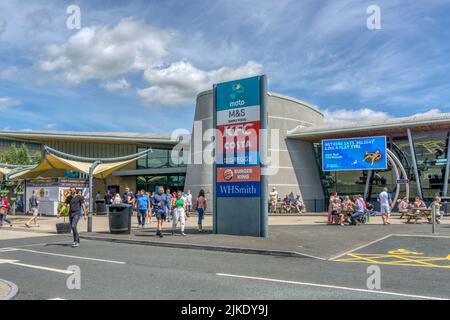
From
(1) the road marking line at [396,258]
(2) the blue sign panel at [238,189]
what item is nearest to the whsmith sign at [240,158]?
(2) the blue sign panel at [238,189]

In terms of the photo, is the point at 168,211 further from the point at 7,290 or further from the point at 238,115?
the point at 7,290

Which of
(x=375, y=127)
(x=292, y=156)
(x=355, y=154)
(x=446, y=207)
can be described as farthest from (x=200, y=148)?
(x=446, y=207)

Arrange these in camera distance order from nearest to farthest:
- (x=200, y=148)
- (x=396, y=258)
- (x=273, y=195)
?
(x=396, y=258)
(x=273, y=195)
(x=200, y=148)

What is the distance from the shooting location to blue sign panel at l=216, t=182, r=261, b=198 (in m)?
14.5

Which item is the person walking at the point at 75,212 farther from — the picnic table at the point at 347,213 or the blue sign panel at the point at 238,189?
the picnic table at the point at 347,213

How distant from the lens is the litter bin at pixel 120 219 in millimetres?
15750

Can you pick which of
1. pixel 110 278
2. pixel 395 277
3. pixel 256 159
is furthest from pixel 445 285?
pixel 256 159

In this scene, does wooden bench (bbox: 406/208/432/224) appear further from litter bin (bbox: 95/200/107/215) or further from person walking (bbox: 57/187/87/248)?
litter bin (bbox: 95/200/107/215)

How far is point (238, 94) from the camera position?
15180mm

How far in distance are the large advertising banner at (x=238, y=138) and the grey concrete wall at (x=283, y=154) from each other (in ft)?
53.3

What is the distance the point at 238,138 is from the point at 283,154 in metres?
18.2

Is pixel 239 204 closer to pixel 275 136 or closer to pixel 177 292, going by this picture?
pixel 177 292

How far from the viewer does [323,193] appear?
3541 cm

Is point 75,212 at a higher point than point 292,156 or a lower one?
lower
